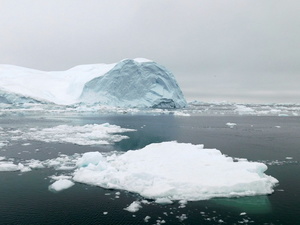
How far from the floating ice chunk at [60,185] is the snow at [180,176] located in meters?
0.58

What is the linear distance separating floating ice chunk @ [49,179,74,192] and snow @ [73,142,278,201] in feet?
1.91

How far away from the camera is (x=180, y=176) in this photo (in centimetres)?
→ 1090

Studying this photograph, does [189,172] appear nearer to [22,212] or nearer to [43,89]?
[22,212]

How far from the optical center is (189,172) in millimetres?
11297

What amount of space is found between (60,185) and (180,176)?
4.47 m

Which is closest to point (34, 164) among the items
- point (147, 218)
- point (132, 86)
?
point (147, 218)

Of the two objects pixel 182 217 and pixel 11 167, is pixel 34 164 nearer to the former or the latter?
pixel 11 167

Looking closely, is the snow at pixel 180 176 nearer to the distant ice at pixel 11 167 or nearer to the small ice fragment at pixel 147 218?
the small ice fragment at pixel 147 218

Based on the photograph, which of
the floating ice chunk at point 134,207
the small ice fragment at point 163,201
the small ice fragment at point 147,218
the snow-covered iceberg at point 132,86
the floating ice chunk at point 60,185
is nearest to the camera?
the small ice fragment at point 147,218

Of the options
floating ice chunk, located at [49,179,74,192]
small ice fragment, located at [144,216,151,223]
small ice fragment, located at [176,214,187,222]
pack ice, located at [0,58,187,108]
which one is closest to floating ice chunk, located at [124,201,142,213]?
small ice fragment, located at [144,216,151,223]

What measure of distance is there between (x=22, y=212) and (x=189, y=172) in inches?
239

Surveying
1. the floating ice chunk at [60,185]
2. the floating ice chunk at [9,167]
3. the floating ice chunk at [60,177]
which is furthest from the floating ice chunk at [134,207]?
the floating ice chunk at [9,167]

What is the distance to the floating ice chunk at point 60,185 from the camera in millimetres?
10377

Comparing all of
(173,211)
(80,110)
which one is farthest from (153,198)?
(80,110)
